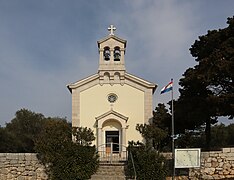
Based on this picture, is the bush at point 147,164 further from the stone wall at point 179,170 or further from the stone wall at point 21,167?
the stone wall at point 21,167

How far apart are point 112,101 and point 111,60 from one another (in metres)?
3.24

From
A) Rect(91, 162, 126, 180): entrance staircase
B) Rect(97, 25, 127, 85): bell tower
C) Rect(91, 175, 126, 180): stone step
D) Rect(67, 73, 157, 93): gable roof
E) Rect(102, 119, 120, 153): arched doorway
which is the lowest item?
Rect(91, 175, 126, 180): stone step

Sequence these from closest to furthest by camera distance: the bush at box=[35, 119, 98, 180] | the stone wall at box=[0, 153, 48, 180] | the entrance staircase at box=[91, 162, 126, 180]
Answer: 1. the entrance staircase at box=[91, 162, 126, 180]
2. the bush at box=[35, 119, 98, 180]
3. the stone wall at box=[0, 153, 48, 180]

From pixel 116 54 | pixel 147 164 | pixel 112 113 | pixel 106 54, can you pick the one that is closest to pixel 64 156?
pixel 147 164

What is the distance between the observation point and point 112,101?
2945 centimetres

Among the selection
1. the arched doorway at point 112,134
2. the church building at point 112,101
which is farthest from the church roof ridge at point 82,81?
the arched doorway at point 112,134

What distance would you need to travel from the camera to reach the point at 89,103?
29.5 meters

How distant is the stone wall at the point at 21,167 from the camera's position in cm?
2311

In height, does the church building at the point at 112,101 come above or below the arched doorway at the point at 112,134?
above

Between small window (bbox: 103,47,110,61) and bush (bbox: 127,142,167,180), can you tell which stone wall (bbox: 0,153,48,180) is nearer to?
bush (bbox: 127,142,167,180)

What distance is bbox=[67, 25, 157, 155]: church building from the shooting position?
28.9 m

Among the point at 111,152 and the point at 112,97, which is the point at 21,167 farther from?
the point at 112,97

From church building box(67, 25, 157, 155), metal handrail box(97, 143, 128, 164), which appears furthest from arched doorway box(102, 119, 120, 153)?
metal handrail box(97, 143, 128, 164)

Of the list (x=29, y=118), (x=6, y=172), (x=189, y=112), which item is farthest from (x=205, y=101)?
(x=29, y=118)
